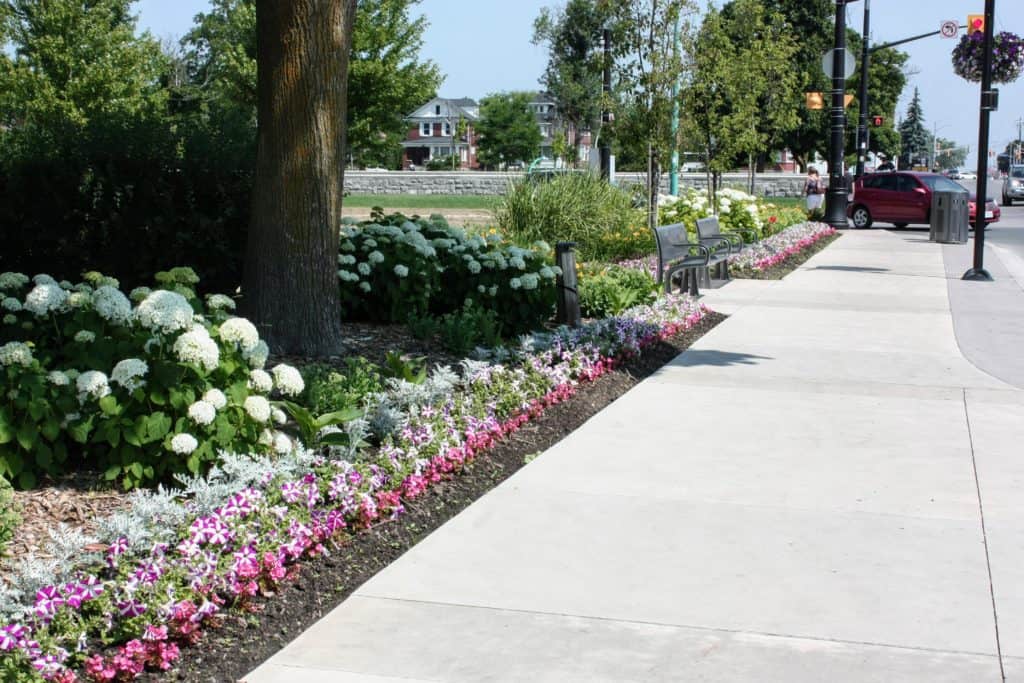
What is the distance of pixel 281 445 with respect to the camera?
5.39 m

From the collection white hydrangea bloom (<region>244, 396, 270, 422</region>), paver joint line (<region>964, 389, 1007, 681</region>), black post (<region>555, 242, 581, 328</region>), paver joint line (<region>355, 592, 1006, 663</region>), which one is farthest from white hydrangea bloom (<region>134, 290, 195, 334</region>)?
black post (<region>555, 242, 581, 328</region>)

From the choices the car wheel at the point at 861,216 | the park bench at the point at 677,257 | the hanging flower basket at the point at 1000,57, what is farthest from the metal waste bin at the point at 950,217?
the car wheel at the point at 861,216

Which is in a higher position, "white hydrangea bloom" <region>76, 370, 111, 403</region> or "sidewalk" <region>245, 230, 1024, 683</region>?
"white hydrangea bloom" <region>76, 370, 111, 403</region>

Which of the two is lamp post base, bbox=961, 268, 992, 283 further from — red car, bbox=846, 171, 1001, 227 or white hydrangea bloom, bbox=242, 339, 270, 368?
red car, bbox=846, 171, 1001, 227

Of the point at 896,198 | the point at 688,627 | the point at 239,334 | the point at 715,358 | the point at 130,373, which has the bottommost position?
the point at 688,627

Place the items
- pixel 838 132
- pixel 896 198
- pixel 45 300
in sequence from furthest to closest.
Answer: pixel 896 198 < pixel 838 132 < pixel 45 300

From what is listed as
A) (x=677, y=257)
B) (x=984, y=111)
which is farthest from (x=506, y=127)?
(x=677, y=257)

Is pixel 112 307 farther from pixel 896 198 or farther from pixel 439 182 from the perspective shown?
pixel 439 182

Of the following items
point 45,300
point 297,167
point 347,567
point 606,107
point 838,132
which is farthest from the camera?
point 838,132

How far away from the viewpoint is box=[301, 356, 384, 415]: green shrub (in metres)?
6.21

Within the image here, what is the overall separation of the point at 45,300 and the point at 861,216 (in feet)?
93.2

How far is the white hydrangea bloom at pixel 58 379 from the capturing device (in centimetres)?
516

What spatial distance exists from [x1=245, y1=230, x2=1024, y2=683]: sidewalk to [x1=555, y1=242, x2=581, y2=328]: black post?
2.06 m

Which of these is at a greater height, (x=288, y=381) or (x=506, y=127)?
(x=506, y=127)
